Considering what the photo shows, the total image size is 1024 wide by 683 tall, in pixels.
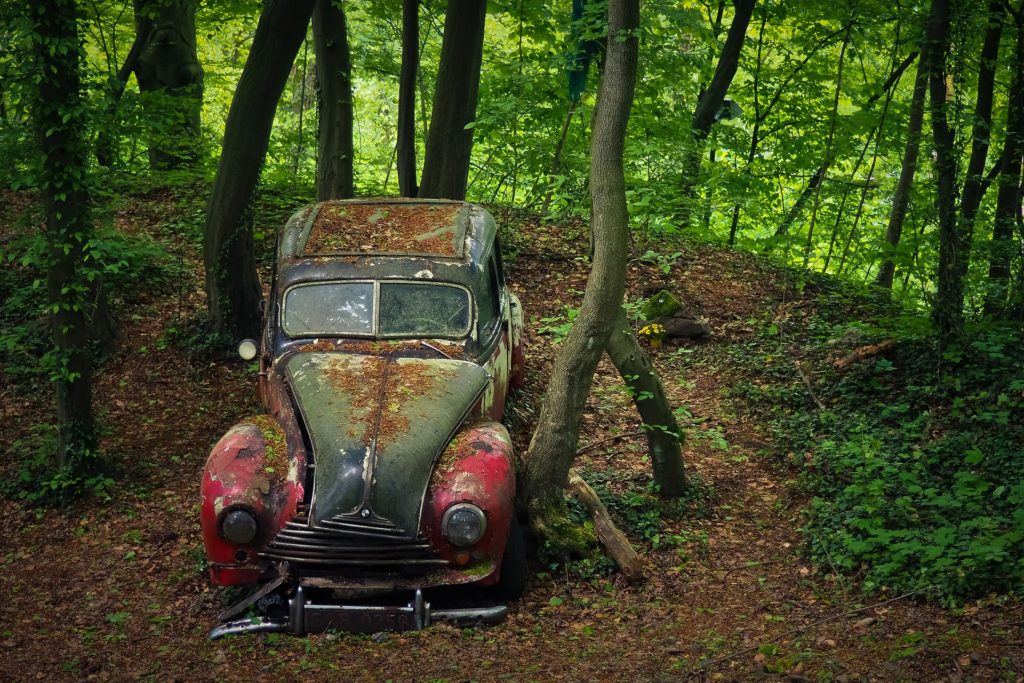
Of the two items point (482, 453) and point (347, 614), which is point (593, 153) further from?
point (347, 614)

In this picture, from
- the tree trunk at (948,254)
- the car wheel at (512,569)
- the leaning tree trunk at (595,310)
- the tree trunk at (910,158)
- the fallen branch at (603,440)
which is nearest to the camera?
the car wheel at (512,569)

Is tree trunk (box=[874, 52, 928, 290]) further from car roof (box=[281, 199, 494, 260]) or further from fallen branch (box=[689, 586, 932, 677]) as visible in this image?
fallen branch (box=[689, 586, 932, 677])

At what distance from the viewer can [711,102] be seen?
1504 cm

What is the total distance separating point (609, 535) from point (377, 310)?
241 centimetres

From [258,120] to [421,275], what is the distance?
404 cm

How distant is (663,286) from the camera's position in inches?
498

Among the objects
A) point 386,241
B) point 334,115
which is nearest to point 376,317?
point 386,241

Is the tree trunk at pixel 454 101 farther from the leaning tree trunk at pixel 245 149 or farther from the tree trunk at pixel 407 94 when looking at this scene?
the leaning tree trunk at pixel 245 149

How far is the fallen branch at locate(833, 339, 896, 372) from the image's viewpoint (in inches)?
373

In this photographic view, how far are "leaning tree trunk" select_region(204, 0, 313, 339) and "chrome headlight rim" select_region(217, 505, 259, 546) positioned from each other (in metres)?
5.36

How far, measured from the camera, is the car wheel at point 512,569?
5.93m

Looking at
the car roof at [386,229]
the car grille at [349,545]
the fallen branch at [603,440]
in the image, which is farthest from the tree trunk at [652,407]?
the car grille at [349,545]

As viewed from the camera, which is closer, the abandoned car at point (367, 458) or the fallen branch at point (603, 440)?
the abandoned car at point (367, 458)

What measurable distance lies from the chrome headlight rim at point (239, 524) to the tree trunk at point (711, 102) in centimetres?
977
